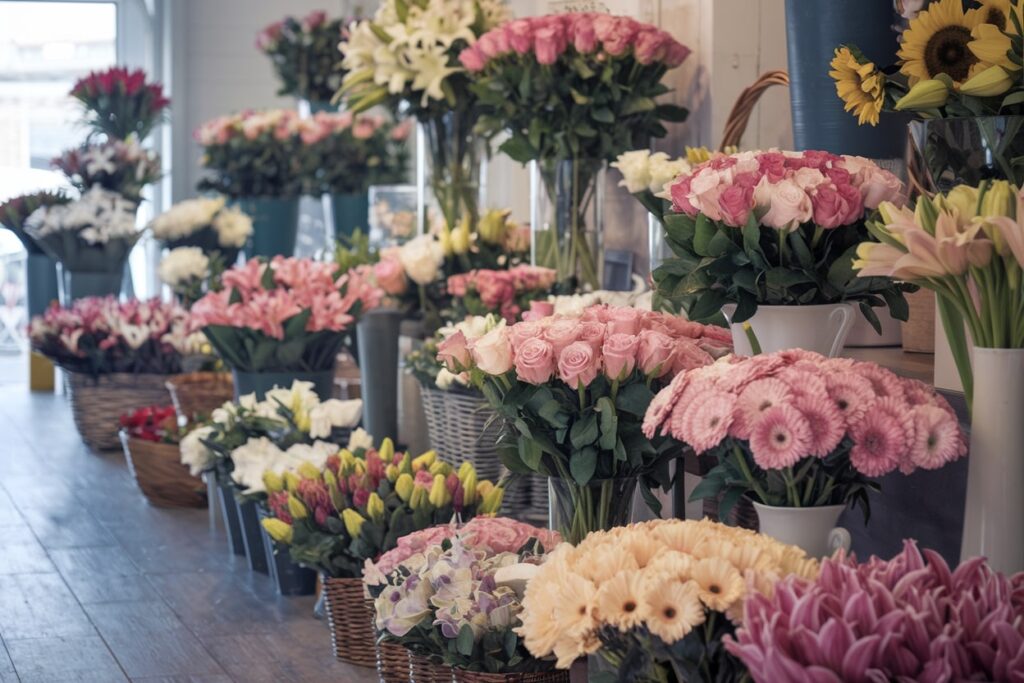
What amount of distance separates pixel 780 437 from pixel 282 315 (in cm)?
214

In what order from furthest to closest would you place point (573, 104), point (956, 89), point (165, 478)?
point (165, 478) < point (573, 104) < point (956, 89)

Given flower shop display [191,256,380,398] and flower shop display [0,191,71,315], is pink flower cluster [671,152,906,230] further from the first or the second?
flower shop display [0,191,71,315]

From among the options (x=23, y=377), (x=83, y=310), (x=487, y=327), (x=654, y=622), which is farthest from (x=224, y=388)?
(x=23, y=377)

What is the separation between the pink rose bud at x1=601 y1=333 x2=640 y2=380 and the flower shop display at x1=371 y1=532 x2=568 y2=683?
13.0 inches

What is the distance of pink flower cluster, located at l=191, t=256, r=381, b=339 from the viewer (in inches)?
138

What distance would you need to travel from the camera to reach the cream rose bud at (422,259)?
12.2 ft

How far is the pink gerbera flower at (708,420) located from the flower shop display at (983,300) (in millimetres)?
222

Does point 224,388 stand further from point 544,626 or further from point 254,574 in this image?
point 544,626

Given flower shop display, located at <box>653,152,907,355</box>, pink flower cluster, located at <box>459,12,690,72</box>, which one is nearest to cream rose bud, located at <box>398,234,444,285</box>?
pink flower cluster, located at <box>459,12,690,72</box>

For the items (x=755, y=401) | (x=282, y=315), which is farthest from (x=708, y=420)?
(x=282, y=315)

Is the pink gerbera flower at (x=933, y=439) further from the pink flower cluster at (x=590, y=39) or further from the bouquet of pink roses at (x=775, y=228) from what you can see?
the pink flower cluster at (x=590, y=39)

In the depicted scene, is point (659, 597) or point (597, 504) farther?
point (597, 504)

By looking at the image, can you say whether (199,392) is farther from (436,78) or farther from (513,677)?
(513,677)

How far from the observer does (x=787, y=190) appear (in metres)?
1.84
